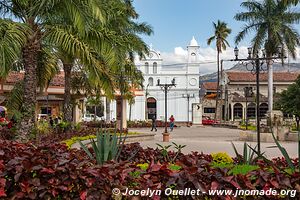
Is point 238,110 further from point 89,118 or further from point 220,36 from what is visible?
point 89,118

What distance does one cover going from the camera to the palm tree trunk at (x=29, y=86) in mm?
11062

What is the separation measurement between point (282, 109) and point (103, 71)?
33.6 meters

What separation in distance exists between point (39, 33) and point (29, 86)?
4.74 feet

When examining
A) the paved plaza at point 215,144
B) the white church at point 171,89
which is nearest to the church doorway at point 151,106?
the white church at point 171,89

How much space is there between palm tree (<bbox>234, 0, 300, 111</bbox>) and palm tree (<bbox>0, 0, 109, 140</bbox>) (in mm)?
22904

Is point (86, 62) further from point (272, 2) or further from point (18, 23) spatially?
point (272, 2)

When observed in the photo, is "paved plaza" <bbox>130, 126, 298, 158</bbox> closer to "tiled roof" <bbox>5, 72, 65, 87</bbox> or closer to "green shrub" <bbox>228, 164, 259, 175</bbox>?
"green shrub" <bbox>228, 164, 259, 175</bbox>

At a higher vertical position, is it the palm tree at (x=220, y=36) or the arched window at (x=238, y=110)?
the palm tree at (x=220, y=36)

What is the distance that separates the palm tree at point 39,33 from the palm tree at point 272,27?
2290 centimetres

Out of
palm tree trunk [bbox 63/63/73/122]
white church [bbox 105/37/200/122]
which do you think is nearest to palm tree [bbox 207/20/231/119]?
white church [bbox 105/37/200/122]

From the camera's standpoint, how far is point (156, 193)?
12.0 feet

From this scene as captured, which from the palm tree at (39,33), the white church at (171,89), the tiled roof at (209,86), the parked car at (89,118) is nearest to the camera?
the palm tree at (39,33)

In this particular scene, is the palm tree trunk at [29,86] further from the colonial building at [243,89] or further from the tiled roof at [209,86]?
the tiled roof at [209,86]

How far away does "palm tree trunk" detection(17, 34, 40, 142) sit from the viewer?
11.1m
